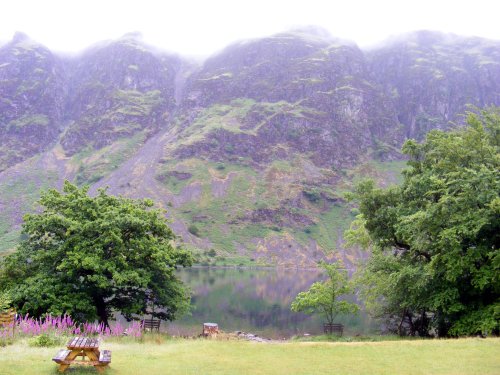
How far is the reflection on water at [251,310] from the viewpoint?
61.0 m

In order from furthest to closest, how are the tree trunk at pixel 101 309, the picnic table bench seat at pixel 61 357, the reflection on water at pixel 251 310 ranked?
the reflection on water at pixel 251 310, the tree trunk at pixel 101 309, the picnic table bench seat at pixel 61 357

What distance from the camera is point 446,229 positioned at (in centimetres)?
2870

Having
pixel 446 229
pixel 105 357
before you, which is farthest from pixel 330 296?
pixel 105 357

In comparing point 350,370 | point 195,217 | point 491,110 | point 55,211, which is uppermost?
point 195,217

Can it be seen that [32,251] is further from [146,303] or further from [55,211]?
[146,303]

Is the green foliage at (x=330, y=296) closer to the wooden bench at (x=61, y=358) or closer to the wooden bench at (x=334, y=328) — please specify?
the wooden bench at (x=334, y=328)

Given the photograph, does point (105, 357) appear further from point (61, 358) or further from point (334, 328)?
point (334, 328)

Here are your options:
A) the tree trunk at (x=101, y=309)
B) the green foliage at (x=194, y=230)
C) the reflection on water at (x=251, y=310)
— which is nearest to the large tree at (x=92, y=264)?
the tree trunk at (x=101, y=309)

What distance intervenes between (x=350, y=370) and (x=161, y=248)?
22860mm

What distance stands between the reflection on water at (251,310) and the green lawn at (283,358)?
19719 mm

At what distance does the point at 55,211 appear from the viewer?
38812mm

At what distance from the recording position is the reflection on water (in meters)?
61.0

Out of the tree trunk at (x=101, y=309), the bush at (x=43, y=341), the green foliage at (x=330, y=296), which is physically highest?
the green foliage at (x=330, y=296)

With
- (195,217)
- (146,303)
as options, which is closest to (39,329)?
(146,303)
